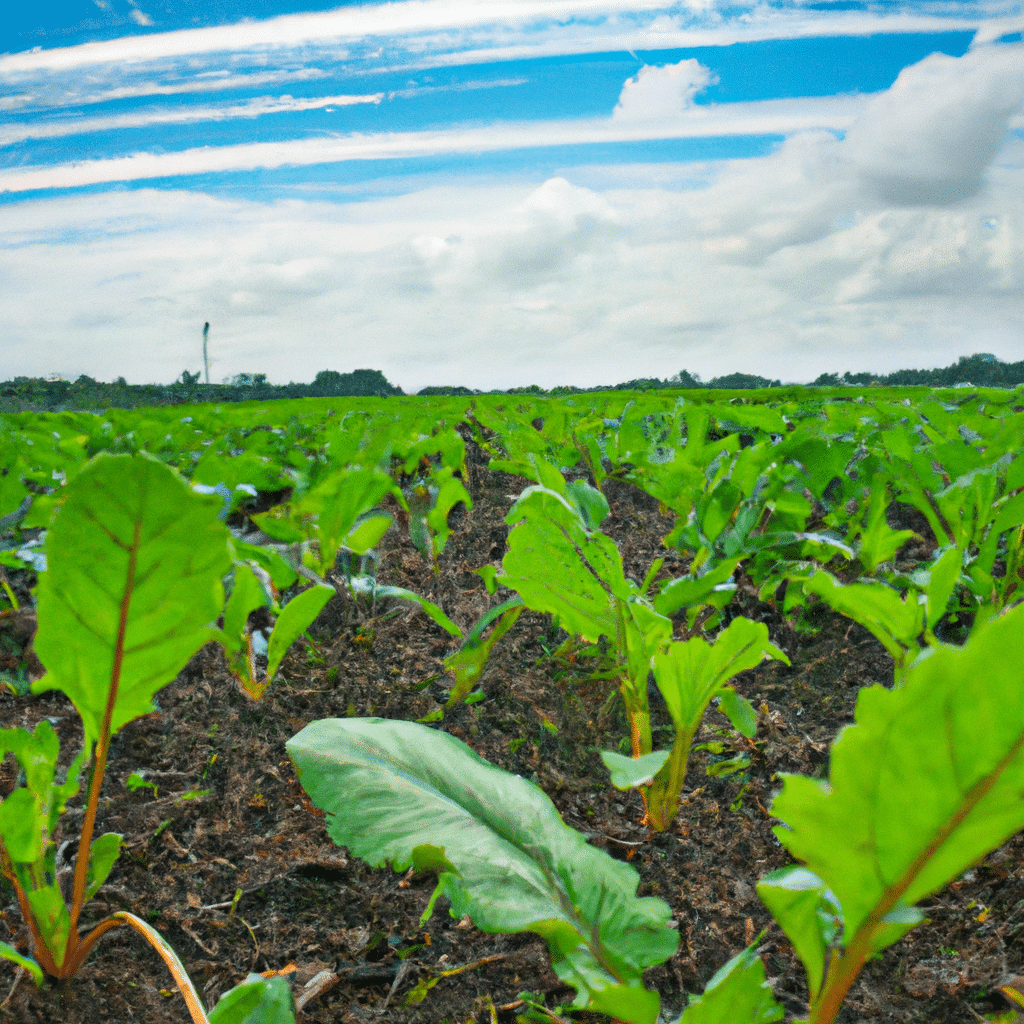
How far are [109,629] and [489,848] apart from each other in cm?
55

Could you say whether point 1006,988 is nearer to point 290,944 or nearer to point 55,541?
point 290,944

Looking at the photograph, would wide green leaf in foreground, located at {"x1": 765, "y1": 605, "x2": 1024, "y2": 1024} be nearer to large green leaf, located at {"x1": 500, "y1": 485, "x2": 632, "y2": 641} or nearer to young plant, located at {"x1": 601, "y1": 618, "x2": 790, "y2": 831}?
young plant, located at {"x1": 601, "y1": 618, "x2": 790, "y2": 831}

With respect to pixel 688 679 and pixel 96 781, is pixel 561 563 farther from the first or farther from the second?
pixel 96 781

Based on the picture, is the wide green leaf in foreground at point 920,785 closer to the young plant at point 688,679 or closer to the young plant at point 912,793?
the young plant at point 912,793

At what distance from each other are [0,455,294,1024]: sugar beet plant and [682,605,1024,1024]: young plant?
22.3 inches

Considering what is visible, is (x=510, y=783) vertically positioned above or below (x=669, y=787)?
above

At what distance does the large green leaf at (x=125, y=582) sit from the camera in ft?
2.64

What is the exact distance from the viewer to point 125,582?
86cm

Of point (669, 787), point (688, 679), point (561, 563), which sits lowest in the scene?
point (669, 787)

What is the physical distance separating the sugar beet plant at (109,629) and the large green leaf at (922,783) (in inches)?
22.7

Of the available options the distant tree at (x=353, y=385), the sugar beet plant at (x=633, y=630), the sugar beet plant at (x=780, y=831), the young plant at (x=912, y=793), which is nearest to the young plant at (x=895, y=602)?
the sugar beet plant at (x=633, y=630)

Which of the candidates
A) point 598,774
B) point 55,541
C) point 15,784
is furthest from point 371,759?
point 15,784

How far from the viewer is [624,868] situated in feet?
3.24

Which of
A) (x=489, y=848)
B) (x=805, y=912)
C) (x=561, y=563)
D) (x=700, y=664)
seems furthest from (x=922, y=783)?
(x=561, y=563)
